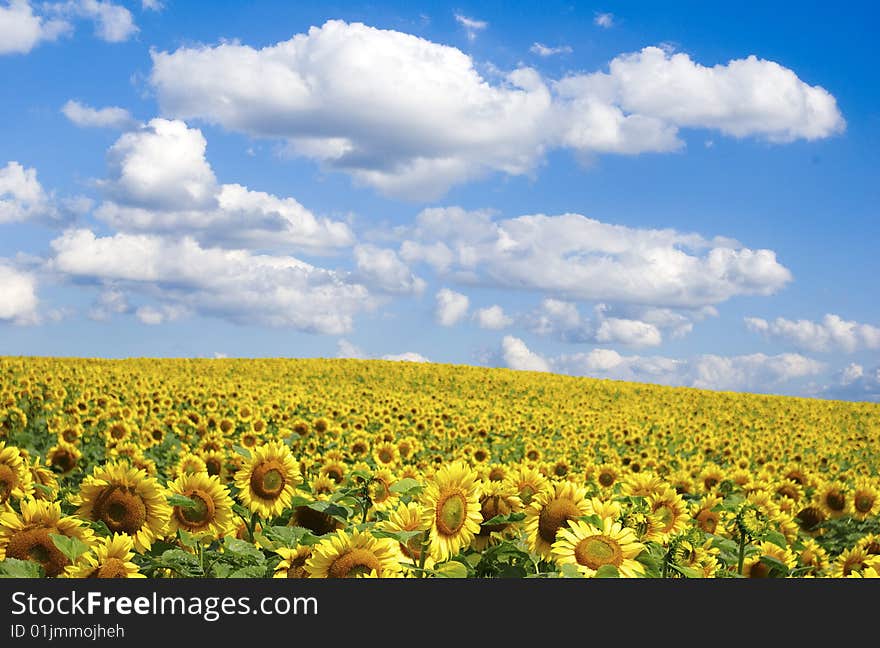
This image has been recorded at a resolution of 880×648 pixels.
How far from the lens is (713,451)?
2039cm

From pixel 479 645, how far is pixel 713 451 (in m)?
19.1

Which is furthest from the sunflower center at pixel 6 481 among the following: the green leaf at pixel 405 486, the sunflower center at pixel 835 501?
the sunflower center at pixel 835 501

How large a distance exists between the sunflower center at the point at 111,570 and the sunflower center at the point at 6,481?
153cm

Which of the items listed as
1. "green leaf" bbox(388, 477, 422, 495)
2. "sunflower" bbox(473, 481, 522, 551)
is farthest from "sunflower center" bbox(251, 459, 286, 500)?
"sunflower" bbox(473, 481, 522, 551)

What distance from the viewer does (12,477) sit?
14.4ft

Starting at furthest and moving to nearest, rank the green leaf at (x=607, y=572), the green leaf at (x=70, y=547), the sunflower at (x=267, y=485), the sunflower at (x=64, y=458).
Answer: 1. the sunflower at (x=64, y=458)
2. the sunflower at (x=267, y=485)
3. the green leaf at (x=70, y=547)
4. the green leaf at (x=607, y=572)

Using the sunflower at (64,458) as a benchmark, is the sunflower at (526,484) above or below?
above

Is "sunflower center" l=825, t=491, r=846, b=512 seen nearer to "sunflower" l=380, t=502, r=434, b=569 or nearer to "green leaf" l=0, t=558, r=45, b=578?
"sunflower" l=380, t=502, r=434, b=569

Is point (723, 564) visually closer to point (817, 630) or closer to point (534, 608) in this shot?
point (817, 630)

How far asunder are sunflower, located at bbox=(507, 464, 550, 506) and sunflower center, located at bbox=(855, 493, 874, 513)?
23.8ft

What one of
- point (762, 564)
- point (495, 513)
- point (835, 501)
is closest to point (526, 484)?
point (495, 513)

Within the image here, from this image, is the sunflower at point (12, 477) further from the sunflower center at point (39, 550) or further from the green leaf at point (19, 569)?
the green leaf at point (19, 569)

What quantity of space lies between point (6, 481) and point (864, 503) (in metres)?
9.53

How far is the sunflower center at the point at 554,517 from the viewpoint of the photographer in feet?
11.7
